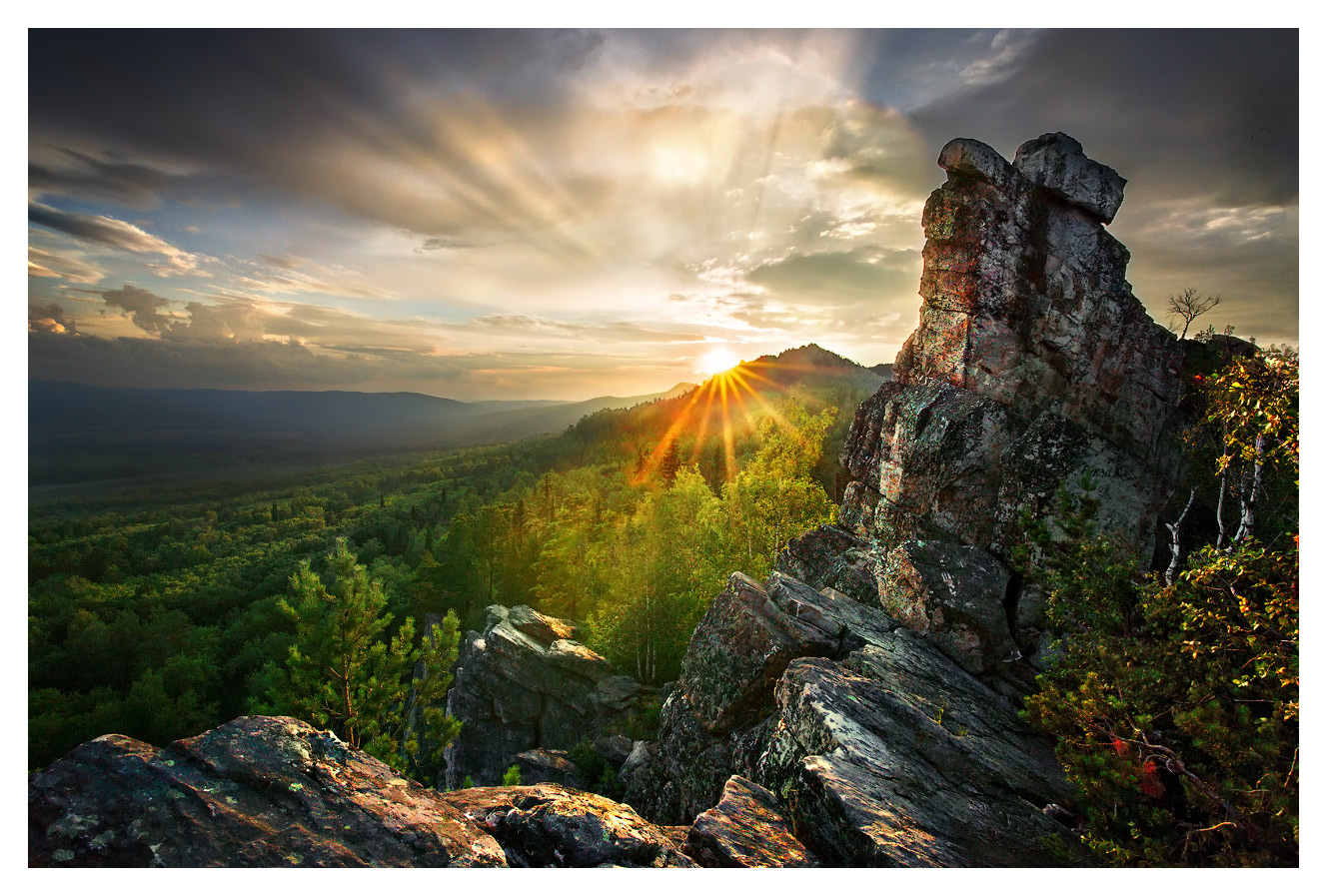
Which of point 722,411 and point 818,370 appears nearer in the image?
point 722,411

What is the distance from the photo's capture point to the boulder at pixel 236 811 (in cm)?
435

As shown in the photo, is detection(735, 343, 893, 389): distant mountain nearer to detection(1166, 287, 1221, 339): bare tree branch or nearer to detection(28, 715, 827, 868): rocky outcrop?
detection(1166, 287, 1221, 339): bare tree branch

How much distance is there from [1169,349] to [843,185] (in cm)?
799

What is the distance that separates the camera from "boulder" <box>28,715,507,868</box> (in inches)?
171

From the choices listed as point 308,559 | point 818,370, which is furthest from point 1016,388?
point 818,370

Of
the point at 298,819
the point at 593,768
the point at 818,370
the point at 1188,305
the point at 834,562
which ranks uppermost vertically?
the point at 818,370

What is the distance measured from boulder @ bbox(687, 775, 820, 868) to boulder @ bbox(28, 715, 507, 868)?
239 cm

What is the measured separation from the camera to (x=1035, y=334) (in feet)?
37.7

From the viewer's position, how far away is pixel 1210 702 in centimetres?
533

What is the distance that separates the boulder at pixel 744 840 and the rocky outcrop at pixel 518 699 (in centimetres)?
1534

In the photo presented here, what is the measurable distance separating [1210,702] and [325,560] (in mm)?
53321

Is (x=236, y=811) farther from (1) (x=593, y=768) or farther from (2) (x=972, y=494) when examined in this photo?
(1) (x=593, y=768)
